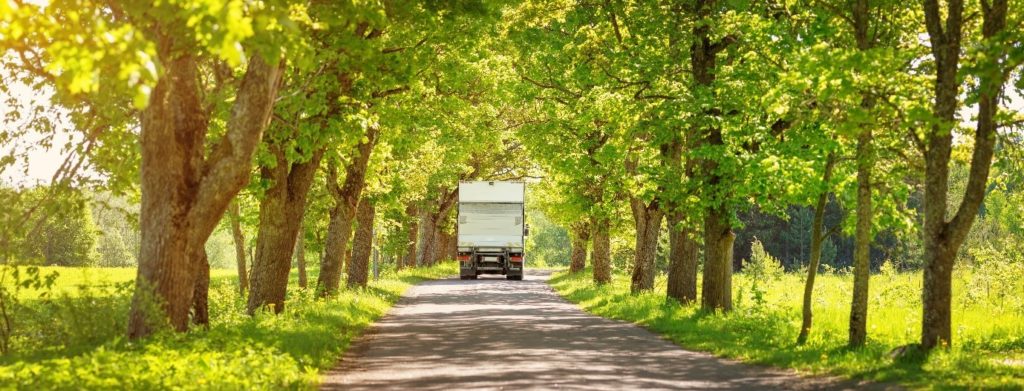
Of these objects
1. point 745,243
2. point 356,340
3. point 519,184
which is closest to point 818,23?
point 356,340

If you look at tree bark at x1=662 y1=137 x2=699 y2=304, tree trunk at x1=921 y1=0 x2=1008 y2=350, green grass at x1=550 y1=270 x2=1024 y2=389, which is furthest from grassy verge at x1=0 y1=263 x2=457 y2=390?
tree bark at x1=662 y1=137 x2=699 y2=304

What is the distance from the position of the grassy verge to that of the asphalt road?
57 centimetres

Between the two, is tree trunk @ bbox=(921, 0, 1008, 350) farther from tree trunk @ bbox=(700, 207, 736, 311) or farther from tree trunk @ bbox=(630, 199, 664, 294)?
tree trunk @ bbox=(630, 199, 664, 294)

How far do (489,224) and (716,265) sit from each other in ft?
90.2

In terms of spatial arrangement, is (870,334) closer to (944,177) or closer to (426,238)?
(944,177)

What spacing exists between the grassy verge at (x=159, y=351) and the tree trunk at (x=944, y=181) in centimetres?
774

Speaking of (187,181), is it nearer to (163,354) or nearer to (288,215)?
(163,354)

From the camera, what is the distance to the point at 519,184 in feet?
166

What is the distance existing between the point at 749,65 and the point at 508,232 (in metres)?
30.7

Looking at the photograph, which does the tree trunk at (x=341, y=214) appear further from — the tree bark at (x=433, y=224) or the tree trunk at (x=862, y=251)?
the tree bark at (x=433, y=224)

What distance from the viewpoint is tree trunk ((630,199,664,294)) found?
112 ft

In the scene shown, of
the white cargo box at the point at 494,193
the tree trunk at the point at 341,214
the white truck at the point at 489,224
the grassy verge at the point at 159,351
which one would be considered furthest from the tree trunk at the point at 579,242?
the grassy verge at the point at 159,351

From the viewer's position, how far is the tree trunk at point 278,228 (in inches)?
931

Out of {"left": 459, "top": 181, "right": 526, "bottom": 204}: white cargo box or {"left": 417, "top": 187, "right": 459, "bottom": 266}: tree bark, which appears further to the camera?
{"left": 417, "top": 187, "right": 459, "bottom": 266}: tree bark
